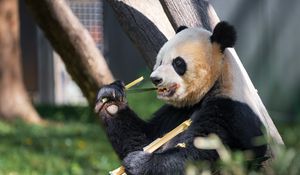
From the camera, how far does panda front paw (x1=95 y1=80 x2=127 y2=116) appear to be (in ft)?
10.8

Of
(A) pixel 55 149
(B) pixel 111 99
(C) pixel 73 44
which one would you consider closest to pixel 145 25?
(B) pixel 111 99

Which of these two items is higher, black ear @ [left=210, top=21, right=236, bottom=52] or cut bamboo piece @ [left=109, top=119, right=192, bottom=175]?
black ear @ [left=210, top=21, right=236, bottom=52]

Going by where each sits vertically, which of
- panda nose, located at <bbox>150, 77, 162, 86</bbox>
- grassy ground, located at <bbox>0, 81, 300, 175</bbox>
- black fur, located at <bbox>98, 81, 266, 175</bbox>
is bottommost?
grassy ground, located at <bbox>0, 81, 300, 175</bbox>

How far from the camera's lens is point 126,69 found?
454 inches

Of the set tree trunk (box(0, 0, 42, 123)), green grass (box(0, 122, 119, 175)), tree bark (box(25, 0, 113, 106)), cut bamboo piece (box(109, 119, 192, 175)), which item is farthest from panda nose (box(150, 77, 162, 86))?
tree trunk (box(0, 0, 42, 123))

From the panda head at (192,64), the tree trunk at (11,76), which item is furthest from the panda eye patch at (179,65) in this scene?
the tree trunk at (11,76)

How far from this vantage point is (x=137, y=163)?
9.53 ft

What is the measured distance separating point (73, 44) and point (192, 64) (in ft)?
7.32

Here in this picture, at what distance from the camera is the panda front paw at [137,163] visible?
2.90 meters

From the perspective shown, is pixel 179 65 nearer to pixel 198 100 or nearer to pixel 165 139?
pixel 198 100

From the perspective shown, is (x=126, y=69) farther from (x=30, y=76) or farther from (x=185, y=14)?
(x=185, y=14)

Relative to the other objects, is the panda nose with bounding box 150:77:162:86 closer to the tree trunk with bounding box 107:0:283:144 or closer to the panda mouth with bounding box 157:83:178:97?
the panda mouth with bounding box 157:83:178:97

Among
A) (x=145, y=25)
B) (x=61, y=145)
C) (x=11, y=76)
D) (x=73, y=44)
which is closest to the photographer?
(x=145, y=25)

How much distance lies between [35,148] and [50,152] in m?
0.29
